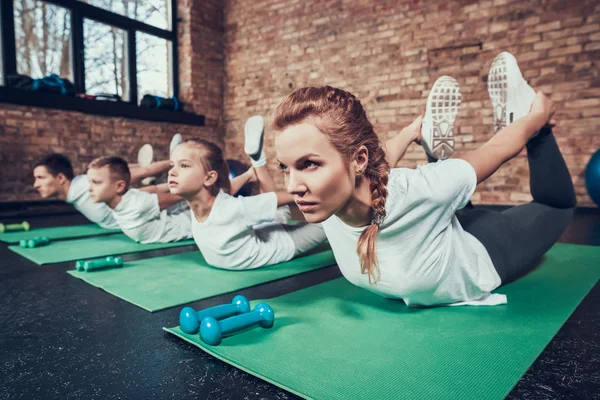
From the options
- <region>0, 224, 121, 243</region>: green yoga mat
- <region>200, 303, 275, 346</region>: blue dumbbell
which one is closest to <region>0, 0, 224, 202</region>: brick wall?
<region>0, 224, 121, 243</region>: green yoga mat

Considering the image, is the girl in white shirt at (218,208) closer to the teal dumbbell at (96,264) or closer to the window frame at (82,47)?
the teal dumbbell at (96,264)

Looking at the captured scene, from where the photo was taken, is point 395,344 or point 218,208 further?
point 218,208

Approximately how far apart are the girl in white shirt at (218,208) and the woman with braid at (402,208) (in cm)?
87

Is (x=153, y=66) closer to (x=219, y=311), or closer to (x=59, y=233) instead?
(x=59, y=233)

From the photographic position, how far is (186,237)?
135 inches

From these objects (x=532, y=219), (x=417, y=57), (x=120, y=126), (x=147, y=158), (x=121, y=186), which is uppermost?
(x=417, y=57)

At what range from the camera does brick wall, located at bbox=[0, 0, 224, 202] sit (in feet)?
16.6

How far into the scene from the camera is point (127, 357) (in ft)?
4.04

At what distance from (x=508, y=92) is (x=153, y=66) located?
6188 mm

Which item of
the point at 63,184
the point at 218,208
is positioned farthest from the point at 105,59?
the point at 218,208

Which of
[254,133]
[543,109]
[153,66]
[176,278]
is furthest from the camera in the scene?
[153,66]

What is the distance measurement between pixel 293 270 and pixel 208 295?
609mm

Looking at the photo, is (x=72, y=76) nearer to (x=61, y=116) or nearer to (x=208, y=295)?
(x=61, y=116)

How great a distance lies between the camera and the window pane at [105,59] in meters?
5.89
